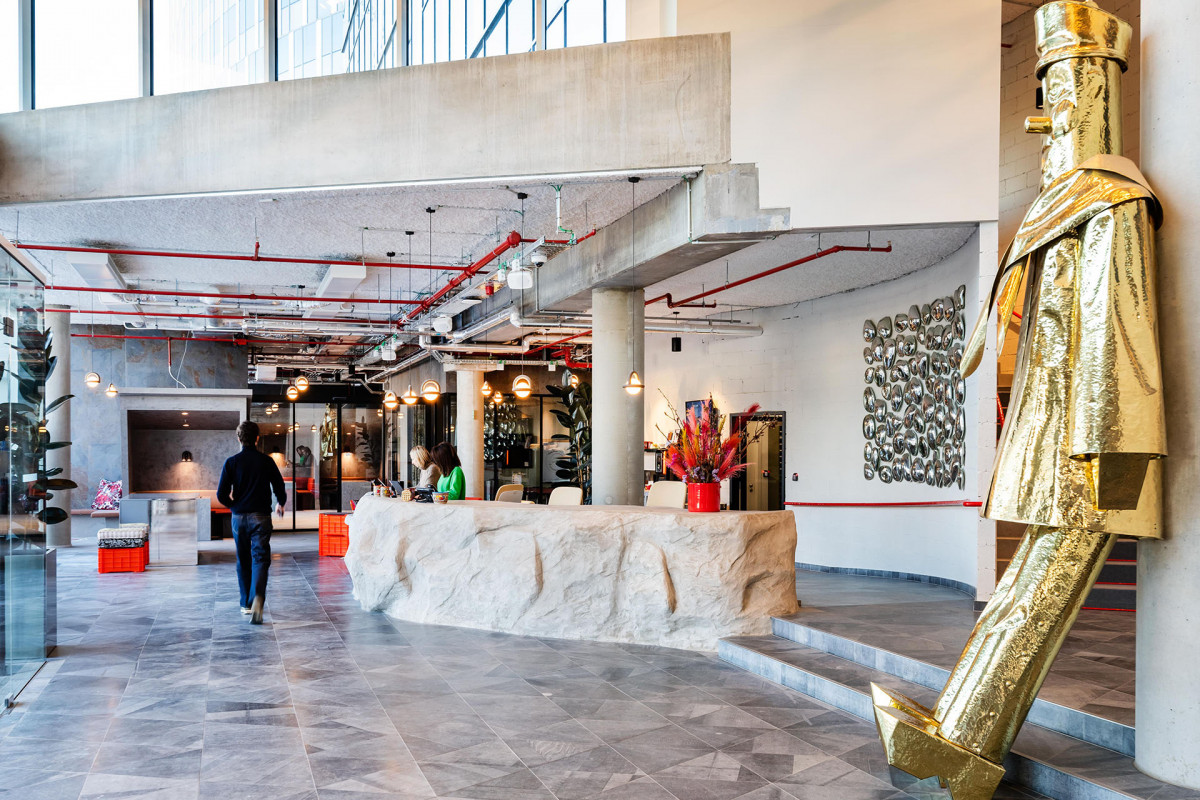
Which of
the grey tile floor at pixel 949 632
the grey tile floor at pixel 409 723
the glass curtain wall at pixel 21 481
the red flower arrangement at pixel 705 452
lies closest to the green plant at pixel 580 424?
the grey tile floor at pixel 949 632

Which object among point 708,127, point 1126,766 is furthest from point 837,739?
point 708,127

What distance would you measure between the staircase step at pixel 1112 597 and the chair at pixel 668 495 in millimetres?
3191

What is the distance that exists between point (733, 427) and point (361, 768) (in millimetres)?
9912

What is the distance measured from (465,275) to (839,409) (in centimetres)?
483

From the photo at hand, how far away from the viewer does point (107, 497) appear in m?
Answer: 15.5

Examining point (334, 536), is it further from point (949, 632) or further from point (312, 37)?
point (949, 632)

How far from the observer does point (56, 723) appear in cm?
458

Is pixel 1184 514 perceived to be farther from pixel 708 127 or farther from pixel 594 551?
pixel 708 127

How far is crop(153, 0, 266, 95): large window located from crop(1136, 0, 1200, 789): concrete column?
693 cm

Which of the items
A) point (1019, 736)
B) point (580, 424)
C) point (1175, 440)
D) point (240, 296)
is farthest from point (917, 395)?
point (240, 296)

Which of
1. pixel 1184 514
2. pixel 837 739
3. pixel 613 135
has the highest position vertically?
pixel 613 135

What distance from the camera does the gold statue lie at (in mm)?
3131

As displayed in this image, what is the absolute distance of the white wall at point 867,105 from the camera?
6.48 m

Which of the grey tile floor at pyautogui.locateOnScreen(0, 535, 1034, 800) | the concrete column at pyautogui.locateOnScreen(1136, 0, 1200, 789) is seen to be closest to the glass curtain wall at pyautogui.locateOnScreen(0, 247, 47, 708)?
the grey tile floor at pyautogui.locateOnScreen(0, 535, 1034, 800)
